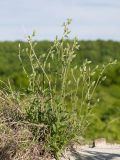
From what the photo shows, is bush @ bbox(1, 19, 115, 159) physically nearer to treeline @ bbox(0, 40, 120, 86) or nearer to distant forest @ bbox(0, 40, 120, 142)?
distant forest @ bbox(0, 40, 120, 142)

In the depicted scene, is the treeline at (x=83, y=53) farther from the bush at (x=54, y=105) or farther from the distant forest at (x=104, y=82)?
the bush at (x=54, y=105)

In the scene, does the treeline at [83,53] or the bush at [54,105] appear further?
the treeline at [83,53]

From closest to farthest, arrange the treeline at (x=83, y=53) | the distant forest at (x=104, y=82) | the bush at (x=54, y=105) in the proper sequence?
the bush at (x=54, y=105) < the distant forest at (x=104, y=82) < the treeline at (x=83, y=53)

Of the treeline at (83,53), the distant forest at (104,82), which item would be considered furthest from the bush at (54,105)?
the treeline at (83,53)

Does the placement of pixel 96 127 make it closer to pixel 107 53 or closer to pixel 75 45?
pixel 75 45

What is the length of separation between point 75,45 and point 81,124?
0.61 m

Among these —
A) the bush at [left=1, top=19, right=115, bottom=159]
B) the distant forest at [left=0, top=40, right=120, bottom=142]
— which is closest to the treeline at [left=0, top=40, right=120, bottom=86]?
the distant forest at [left=0, top=40, right=120, bottom=142]

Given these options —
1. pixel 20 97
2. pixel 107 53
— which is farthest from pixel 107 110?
pixel 107 53

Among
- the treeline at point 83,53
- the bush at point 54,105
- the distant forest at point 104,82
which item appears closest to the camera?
the bush at point 54,105

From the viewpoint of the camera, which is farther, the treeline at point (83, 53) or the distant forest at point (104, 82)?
the treeline at point (83, 53)

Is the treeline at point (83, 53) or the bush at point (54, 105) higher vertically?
the treeline at point (83, 53)

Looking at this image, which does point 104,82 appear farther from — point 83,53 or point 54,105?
point 54,105

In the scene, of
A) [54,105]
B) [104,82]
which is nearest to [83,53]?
[104,82]

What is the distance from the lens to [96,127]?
10.2m
